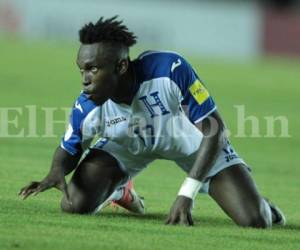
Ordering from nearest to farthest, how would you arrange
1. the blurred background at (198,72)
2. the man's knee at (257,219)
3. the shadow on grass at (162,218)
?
the blurred background at (198,72) < the man's knee at (257,219) < the shadow on grass at (162,218)

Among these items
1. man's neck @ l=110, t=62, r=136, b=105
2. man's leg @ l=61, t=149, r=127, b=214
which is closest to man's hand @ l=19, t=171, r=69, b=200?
man's leg @ l=61, t=149, r=127, b=214

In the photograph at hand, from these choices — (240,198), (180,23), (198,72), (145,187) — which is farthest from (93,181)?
(180,23)

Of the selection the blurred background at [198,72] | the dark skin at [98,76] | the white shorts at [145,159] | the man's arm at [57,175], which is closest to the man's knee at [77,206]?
the blurred background at [198,72]

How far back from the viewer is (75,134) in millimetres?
→ 8141

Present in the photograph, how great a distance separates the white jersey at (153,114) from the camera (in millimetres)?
7844

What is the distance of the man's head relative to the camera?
7.74 metres

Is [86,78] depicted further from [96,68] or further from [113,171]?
[113,171]

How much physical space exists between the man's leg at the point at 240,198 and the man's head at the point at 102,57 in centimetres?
123

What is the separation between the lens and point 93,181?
8.49 m

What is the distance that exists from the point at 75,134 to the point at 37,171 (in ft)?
9.69

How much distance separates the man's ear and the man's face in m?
0.04

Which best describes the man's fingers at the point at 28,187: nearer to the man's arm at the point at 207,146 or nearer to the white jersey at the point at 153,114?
the white jersey at the point at 153,114

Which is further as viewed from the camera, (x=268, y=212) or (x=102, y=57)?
(x=268, y=212)

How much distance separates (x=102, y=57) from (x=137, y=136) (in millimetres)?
834
